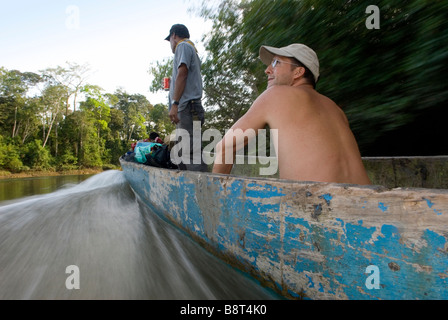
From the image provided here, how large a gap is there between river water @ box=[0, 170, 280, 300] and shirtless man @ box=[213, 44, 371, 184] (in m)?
0.61

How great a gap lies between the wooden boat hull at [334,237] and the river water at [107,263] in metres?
0.21

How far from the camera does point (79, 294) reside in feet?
3.90

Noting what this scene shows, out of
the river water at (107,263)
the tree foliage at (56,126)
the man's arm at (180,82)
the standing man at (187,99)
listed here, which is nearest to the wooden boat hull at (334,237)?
the river water at (107,263)

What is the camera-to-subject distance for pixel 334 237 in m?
0.80

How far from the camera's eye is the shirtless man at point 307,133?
1118 mm

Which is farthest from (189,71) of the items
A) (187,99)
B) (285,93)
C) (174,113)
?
(285,93)

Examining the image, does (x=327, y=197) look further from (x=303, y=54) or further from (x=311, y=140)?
(x=303, y=54)

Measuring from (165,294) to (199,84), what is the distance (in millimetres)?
2387

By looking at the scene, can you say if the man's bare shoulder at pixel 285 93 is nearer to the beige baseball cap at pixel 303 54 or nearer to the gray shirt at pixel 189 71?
the beige baseball cap at pixel 303 54

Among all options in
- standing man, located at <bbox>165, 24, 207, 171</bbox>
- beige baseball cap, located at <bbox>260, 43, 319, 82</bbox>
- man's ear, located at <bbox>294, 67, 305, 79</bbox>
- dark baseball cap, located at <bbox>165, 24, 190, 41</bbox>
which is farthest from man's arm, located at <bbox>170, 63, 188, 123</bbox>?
man's ear, located at <bbox>294, 67, 305, 79</bbox>

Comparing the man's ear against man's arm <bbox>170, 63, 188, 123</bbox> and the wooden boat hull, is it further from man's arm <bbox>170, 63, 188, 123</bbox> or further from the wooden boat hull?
man's arm <bbox>170, 63, 188, 123</bbox>
